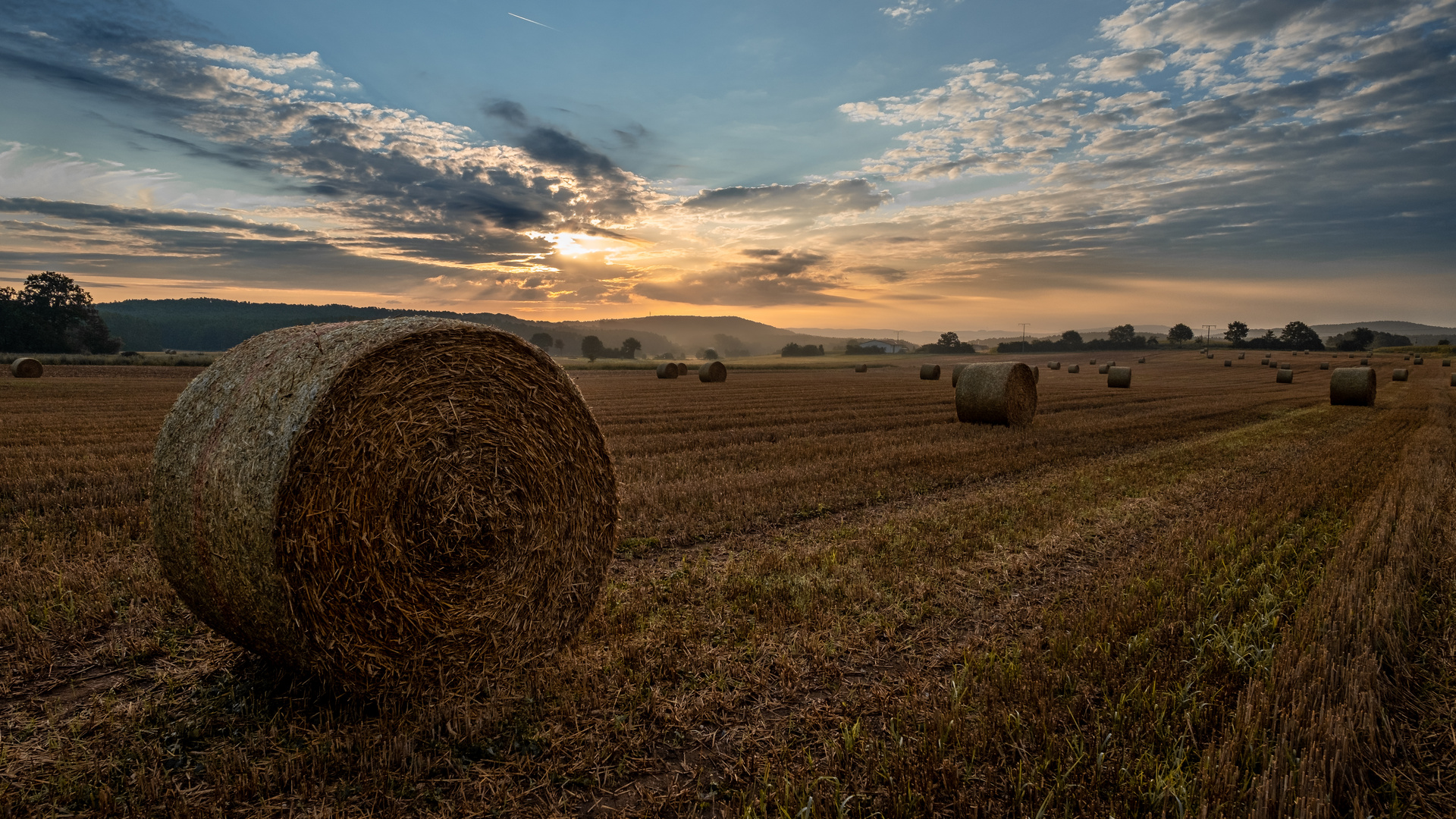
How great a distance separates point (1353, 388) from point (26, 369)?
54.6 metres

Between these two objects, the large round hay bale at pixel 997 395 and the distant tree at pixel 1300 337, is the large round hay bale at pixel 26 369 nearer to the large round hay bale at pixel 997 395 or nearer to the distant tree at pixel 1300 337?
the large round hay bale at pixel 997 395

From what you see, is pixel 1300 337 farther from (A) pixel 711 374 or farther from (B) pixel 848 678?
(B) pixel 848 678

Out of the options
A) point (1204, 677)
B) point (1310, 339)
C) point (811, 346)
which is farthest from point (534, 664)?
point (1310, 339)

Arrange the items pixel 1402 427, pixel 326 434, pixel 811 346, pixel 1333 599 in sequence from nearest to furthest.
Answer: pixel 326 434 < pixel 1333 599 < pixel 1402 427 < pixel 811 346

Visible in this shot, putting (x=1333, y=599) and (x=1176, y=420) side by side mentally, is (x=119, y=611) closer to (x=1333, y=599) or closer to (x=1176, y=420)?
(x=1333, y=599)

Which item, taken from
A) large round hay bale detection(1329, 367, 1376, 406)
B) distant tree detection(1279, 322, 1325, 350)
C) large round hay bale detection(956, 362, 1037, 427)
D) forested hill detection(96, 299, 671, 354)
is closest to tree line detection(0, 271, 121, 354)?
forested hill detection(96, 299, 671, 354)

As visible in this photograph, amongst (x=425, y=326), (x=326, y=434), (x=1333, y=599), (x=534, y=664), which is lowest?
(x=534, y=664)

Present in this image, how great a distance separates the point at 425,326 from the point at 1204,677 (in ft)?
17.5

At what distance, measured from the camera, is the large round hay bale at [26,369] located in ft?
108

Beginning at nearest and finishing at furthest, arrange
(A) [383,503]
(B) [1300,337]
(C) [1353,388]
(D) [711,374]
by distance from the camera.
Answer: (A) [383,503] → (C) [1353,388] → (D) [711,374] → (B) [1300,337]

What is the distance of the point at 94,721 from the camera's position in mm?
3916

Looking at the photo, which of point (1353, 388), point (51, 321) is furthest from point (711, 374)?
point (51, 321)

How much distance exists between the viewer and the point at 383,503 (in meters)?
4.38

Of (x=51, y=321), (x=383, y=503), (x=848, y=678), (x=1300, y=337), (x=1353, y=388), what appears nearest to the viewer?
(x=383, y=503)
